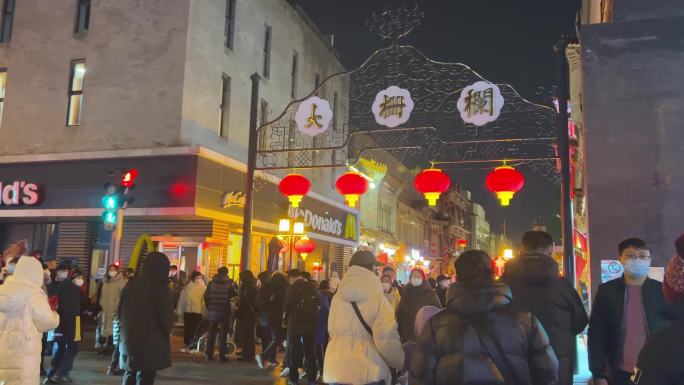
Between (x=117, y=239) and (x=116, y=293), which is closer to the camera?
(x=116, y=293)

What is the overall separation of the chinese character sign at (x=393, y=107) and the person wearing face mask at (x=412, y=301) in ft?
17.6

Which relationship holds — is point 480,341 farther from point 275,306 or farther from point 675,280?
point 275,306

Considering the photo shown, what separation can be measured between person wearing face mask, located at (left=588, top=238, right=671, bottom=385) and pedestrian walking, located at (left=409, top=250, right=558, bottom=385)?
1831 mm

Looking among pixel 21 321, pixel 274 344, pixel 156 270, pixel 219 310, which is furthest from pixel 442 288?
pixel 21 321

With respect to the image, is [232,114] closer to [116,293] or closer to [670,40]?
[116,293]

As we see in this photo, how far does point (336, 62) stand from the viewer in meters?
32.8

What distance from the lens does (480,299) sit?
3.38m

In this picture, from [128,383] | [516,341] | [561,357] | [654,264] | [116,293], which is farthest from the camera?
[116,293]

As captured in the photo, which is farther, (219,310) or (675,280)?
(219,310)

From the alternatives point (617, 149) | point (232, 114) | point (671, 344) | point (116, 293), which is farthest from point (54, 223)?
point (671, 344)

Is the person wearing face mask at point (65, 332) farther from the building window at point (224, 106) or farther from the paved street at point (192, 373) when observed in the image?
the building window at point (224, 106)

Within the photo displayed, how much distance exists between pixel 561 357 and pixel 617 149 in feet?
16.9

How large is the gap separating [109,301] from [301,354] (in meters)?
5.40

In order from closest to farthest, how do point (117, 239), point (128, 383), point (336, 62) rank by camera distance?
1. point (128, 383)
2. point (117, 239)
3. point (336, 62)
